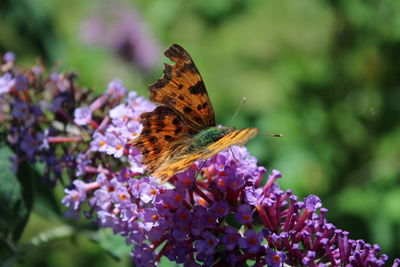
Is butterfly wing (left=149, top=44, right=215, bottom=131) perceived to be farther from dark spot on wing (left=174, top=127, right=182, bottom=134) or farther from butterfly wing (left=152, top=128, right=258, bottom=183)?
butterfly wing (left=152, top=128, right=258, bottom=183)

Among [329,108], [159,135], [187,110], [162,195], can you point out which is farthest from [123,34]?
[162,195]

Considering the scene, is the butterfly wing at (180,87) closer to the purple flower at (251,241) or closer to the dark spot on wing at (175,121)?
the dark spot on wing at (175,121)

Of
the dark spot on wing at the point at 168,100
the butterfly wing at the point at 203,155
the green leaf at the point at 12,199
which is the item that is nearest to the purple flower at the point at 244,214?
the butterfly wing at the point at 203,155

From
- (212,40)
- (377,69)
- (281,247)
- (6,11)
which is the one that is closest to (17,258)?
(281,247)

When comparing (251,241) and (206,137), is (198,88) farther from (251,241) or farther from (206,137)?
(251,241)

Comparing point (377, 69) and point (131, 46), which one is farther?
point (131, 46)

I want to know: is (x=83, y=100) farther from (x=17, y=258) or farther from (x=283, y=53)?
(x=283, y=53)
